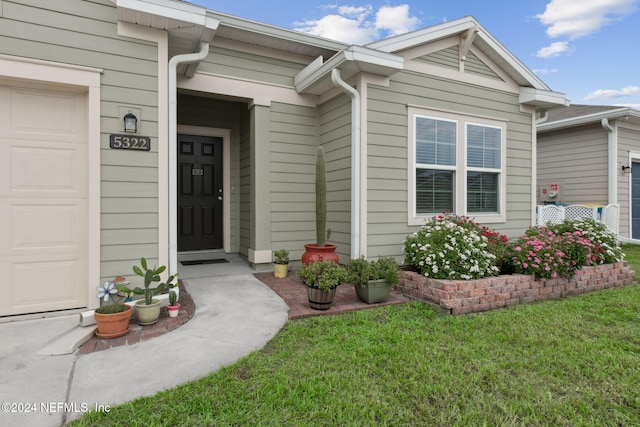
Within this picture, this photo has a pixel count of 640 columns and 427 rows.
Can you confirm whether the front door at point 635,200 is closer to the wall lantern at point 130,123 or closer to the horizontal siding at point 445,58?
the horizontal siding at point 445,58

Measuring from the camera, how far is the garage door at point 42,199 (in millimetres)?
3008

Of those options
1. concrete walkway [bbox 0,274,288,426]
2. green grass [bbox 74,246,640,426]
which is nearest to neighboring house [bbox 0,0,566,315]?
concrete walkway [bbox 0,274,288,426]

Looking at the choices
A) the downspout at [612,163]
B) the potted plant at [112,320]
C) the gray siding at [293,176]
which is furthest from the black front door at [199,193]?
the downspout at [612,163]

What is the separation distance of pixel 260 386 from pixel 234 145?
4731mm

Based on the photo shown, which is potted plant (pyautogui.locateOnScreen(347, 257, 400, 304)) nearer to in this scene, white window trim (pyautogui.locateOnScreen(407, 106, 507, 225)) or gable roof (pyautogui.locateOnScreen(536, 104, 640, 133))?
white window trim (pyautogui.locateOnScreen(407, 106, 507, 225))

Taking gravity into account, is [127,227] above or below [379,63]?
below

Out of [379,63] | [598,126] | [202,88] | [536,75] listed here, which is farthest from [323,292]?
[598,126]

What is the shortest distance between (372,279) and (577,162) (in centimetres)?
789

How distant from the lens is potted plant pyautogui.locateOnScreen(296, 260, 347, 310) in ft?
11.0

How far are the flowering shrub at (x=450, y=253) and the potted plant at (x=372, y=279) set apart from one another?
50 cm

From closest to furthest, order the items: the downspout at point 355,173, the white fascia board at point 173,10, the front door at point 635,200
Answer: the white fascia board at point 173,10 < the downspout at point 355,173 < the front door at point 635,200

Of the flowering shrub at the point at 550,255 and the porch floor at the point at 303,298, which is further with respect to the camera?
the flowering shrub at the point at 550,255

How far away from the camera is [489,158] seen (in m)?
5.64

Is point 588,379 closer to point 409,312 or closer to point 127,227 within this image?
point 409,312
